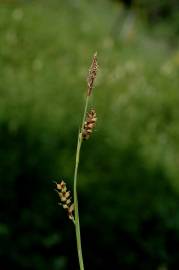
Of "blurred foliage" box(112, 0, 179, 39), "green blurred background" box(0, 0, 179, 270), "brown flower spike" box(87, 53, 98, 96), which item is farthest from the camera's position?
"blurred foliage" box(112, 0, 179, 39)

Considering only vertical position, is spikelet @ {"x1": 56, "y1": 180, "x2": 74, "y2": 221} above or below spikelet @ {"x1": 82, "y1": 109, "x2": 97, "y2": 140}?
below

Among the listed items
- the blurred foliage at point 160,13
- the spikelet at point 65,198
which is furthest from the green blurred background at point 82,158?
the blurred foliage at point 160,13

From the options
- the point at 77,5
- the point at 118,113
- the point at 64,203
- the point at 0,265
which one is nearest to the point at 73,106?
the point at 118,113

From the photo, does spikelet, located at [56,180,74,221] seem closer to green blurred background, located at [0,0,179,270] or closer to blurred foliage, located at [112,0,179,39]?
green blurred background, located at [0,0,179,270]

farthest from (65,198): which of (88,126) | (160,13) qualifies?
(160,13)

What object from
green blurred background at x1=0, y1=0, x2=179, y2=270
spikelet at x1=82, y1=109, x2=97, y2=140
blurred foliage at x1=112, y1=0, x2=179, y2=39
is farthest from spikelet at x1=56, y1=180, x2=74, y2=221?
blurred foliage at x1=112, y1=0, x2=179, y2=39

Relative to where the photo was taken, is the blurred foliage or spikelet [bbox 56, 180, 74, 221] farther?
the blurred foliage

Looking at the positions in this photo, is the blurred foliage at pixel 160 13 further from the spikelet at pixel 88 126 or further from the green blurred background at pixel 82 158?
the spikelet at pixel 88 126

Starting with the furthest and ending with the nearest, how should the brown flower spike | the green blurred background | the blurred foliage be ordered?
the blurred foliage, the green blurred background, the brown flower spike
